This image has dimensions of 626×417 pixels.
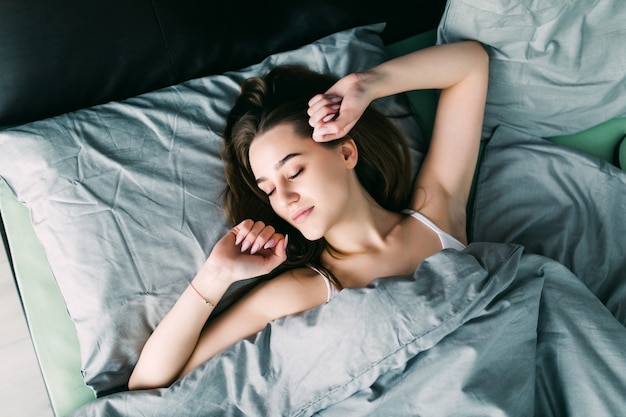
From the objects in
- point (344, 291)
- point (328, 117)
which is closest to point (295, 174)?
point (328, 117)

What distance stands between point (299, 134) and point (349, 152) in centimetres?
14

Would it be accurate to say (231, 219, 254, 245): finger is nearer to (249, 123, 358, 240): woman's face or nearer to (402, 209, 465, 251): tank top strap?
(249, 123, 358, 240): woman's face

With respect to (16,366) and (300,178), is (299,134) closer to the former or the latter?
(300,178)

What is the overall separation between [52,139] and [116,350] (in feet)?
1.52

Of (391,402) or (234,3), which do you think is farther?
(234,3)

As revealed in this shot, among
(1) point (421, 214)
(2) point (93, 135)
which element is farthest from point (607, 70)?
(2) point (93, 135)

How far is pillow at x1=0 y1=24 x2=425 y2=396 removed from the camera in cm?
115

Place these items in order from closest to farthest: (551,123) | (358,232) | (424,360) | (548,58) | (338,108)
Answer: (424,360), (338,108), (358,232), (548,58), (551,123)

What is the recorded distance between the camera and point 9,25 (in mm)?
1158

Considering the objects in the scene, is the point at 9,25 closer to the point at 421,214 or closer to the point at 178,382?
the point at 178,382

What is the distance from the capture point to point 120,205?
3.95 ft

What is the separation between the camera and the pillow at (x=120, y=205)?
115 centimetres

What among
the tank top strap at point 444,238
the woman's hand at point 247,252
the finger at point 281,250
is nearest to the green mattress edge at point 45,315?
the woman's hand at point 247,252

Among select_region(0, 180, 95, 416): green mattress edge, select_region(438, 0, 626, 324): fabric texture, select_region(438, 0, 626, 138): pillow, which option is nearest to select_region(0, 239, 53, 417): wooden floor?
select_region(0, 180, 95, 416): green mattress edge
